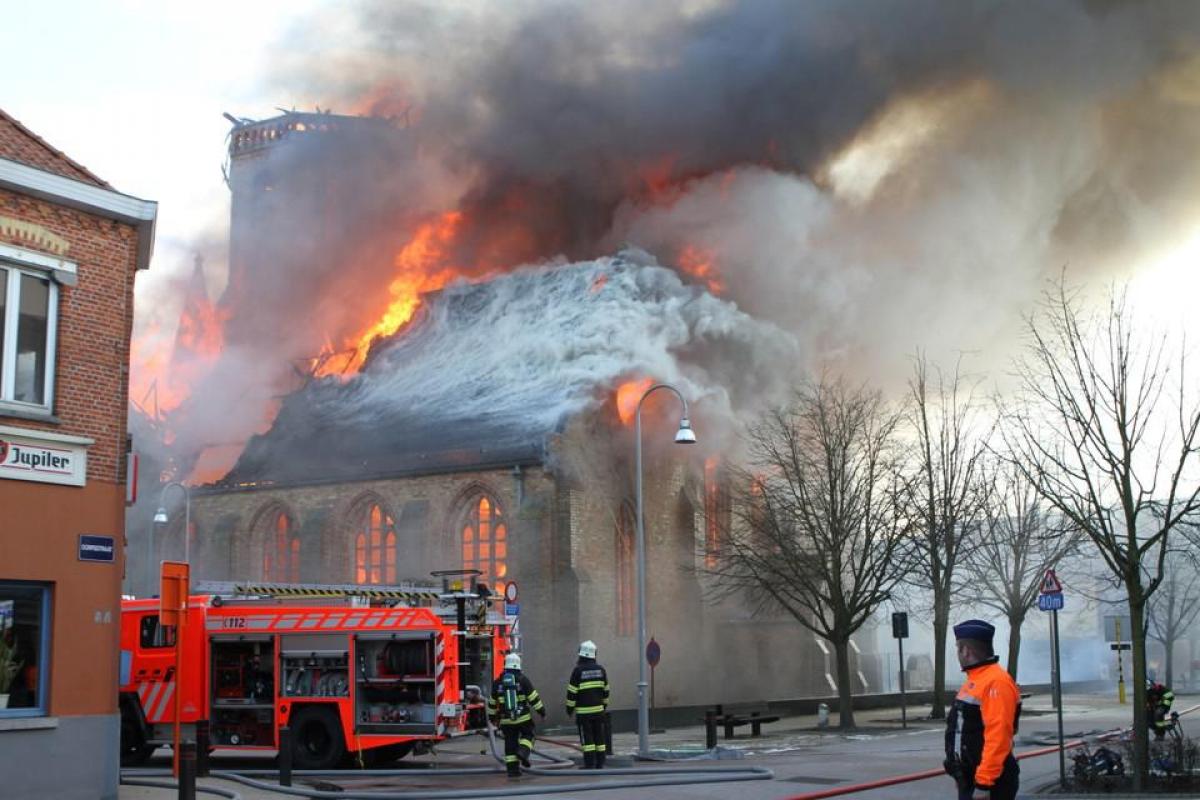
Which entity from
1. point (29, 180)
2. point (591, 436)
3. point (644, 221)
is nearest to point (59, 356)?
point (29, 180)

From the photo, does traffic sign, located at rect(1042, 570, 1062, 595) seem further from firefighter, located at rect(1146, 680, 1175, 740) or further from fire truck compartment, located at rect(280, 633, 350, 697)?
fire truck compartment, located at rect(280, 633, 350, 697)

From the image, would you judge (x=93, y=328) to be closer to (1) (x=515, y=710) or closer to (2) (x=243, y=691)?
(1) (x=515, y=710)

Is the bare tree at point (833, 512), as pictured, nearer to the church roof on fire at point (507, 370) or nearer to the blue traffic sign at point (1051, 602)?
the church roof on fire at point (507, 370)

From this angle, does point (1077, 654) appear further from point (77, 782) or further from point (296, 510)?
point (77, 782)

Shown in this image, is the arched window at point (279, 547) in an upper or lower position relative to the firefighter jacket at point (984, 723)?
upper

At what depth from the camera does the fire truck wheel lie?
68.6ft

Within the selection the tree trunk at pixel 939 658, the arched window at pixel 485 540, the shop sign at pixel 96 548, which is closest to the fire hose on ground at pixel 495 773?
the shop sign at pixel 96 548

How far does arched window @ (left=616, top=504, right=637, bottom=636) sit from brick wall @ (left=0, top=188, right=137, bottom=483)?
29.5 metres

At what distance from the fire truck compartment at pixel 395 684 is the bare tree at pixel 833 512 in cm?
1505

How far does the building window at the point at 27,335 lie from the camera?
15414 millimetres

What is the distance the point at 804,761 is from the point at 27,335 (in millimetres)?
13669

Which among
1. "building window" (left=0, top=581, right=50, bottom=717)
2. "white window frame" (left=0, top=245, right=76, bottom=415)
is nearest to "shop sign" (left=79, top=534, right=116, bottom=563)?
"building window" (left=0, top=581, right=50, bottom=717)

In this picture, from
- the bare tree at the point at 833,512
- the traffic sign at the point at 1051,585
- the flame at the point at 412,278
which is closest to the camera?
the traffic sign at the point at 1051,585

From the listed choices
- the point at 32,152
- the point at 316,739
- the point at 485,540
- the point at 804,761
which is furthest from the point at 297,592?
the point at 485,540
